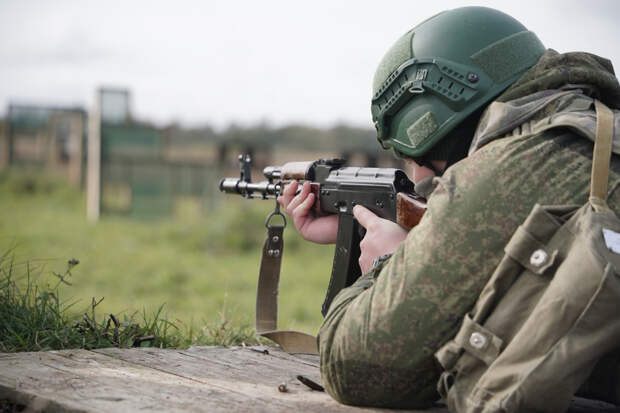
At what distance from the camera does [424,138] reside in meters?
2.68

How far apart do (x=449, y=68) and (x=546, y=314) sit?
1.04 metres

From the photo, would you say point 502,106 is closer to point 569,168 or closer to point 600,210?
point 569,168

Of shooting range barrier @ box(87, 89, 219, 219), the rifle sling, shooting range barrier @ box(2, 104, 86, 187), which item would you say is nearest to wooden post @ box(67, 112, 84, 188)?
shooting range barrier @ box(2, 104, 86, 187)

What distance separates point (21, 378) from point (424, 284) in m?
1.63

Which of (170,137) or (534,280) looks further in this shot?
(170,137)

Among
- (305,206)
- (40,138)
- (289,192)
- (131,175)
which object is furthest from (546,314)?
(40,138)

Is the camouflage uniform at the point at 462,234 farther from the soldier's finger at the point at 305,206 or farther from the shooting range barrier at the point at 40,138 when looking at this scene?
the shooting range barrier at the point at 40,138

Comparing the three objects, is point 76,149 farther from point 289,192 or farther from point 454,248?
point 454,248

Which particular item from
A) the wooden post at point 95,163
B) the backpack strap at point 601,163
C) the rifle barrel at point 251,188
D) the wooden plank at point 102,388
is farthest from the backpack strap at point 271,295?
the wooden post at point 95,163

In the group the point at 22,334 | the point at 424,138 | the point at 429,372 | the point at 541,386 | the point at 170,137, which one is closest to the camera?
the point at 541,386

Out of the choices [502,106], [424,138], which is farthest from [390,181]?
[502,106]

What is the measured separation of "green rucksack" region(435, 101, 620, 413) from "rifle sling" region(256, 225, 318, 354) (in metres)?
1.64

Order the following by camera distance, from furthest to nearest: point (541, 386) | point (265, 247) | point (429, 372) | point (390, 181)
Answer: point (265, 247) → point (390, 181) → point (429, 372) → point (541, 386)

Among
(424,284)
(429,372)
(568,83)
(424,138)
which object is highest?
(568,83)
